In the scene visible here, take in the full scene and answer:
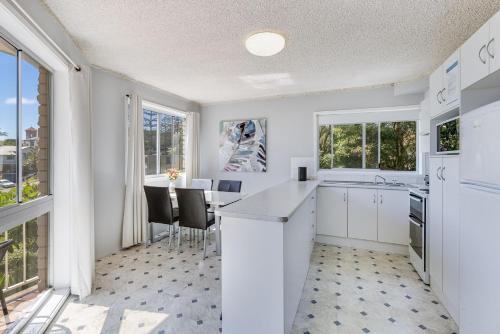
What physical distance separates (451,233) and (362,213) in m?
1.48

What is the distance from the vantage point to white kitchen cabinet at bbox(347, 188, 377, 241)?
335 cm

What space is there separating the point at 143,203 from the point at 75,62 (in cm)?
203

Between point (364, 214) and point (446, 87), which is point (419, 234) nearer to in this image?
point (364, 214)

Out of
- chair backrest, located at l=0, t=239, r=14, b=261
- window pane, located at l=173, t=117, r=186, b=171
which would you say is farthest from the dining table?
chair backrest, located at l=0, t=239, r=14, b=261

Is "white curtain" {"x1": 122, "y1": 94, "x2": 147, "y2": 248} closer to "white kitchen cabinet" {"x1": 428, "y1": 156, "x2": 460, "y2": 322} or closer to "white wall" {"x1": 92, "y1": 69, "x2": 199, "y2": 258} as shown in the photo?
"white wall" {"x1": 92, "y1": 69, "x2": 199, "y2": 258}

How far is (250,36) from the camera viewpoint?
2.16 meters

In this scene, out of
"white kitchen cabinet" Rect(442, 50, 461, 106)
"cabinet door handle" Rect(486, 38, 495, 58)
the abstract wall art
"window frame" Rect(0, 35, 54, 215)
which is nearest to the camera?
"cabinet door handle" Rect(486, 38, 495, 58)

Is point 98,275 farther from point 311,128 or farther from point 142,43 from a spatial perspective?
point 311,128

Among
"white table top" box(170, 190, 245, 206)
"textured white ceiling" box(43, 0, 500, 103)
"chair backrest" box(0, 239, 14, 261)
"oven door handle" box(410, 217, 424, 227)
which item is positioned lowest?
"oven door handle" box(410, 217, 424, 227)

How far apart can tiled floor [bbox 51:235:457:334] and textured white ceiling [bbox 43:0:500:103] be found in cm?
242

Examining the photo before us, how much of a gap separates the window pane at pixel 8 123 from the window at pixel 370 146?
3.89m

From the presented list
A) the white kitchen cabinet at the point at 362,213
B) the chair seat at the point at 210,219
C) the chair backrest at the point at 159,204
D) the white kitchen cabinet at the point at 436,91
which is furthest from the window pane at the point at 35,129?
the white kitchen cabinet at the point at 362,213

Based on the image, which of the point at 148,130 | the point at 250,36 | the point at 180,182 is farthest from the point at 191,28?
the point at 180,182

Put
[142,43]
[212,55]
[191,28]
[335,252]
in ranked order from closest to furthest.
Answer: [191,28] → [142,43] → [212,55] → [335,252]
